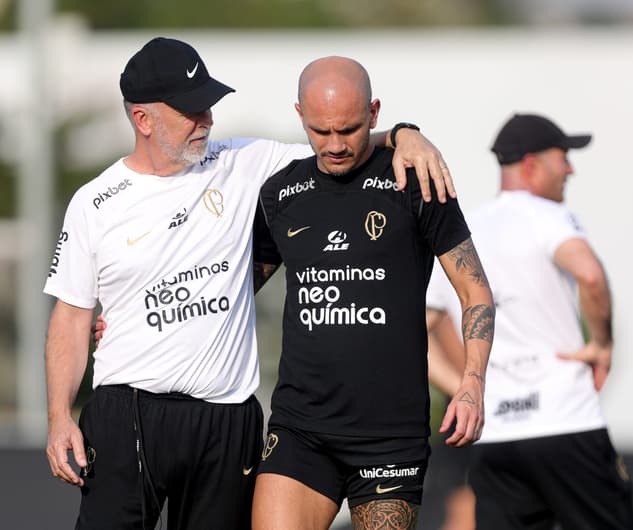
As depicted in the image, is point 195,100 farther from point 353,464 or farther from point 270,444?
point 353,464

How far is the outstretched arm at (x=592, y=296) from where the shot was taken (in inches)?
263

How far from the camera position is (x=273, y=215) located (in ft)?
17.3

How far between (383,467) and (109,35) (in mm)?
16519

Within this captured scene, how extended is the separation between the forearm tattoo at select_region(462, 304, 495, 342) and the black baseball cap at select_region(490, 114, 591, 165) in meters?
2.26

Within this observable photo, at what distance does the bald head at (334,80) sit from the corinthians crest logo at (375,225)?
415 mm

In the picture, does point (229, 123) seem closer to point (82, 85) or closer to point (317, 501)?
point (82, 85)

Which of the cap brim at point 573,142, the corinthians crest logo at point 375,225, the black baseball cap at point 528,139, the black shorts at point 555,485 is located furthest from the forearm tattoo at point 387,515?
the cap brim at point 573,142

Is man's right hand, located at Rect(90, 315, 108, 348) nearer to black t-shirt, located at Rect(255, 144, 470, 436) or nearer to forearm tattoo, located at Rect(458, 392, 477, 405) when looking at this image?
black t-shirt, located at Rect(255, 144, 470, 436)

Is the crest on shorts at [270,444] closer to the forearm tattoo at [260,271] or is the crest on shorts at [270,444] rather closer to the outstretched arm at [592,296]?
the forearm tattoo at [260,271]

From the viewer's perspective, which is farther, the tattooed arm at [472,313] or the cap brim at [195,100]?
the cap brim at [195,100]

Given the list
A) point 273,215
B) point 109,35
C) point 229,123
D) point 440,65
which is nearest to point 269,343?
point 229,123

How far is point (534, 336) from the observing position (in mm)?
6754

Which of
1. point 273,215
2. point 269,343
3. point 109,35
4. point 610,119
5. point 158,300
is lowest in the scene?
point 269,343

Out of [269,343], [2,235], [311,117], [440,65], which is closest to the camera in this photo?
[311,117]
